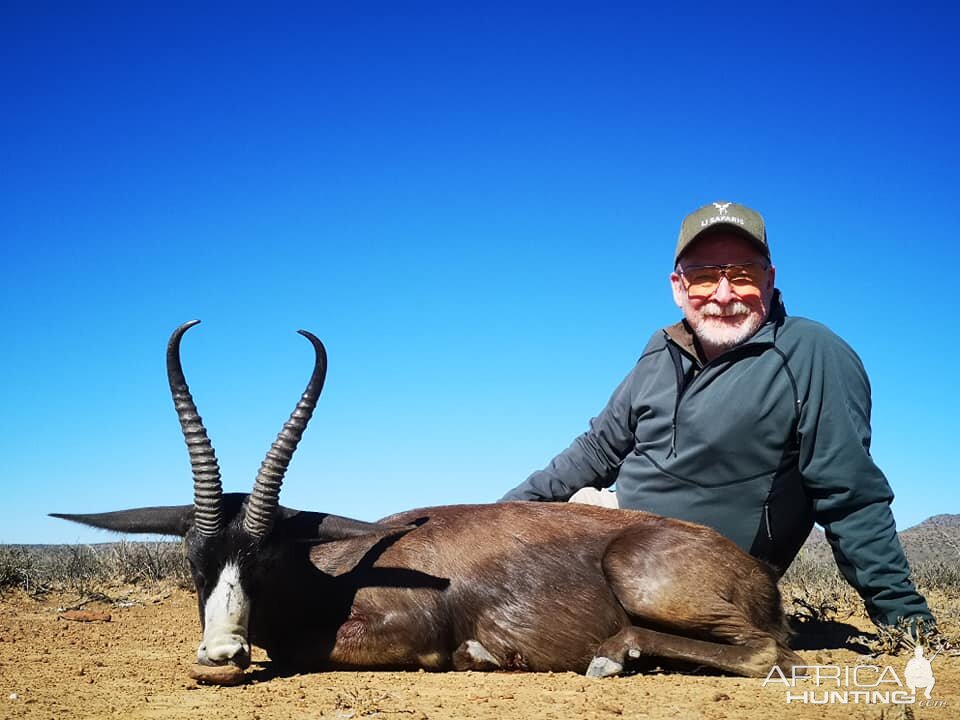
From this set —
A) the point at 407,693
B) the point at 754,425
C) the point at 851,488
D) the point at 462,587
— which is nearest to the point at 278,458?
the point at 462,587

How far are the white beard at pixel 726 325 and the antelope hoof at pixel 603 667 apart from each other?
8.13 feet

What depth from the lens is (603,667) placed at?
202 inches

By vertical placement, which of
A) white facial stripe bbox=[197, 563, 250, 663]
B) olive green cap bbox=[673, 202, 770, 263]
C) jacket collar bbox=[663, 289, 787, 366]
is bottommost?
white facial stripe bbox=[197, 563, 250, 663]

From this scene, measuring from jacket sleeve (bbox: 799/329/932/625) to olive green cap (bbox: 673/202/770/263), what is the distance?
91 cm

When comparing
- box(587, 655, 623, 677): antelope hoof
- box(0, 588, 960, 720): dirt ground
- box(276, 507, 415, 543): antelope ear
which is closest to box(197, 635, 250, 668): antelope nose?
box(0, 588, 960, 720): dirt ground

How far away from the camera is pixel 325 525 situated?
5875 millimetres

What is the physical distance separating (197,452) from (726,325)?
146 inches

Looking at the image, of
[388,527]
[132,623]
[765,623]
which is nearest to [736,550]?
[765,623]

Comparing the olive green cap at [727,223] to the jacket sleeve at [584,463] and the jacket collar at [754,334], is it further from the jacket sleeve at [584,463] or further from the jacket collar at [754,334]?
the jacket sleeve at [584,463]

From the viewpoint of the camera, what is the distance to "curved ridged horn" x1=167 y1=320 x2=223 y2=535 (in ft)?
17.7

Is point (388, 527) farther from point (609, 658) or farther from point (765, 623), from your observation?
point (765, 623)

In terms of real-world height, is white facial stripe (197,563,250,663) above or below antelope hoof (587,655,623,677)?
above

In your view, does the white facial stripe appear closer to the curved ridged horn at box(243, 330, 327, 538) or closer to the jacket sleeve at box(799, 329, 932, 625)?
the curved ridged horn at box(243, 330, 327, 538)

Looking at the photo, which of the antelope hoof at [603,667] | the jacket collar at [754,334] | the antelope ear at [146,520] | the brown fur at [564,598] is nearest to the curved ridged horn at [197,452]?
the antelope ear at [146,520]
